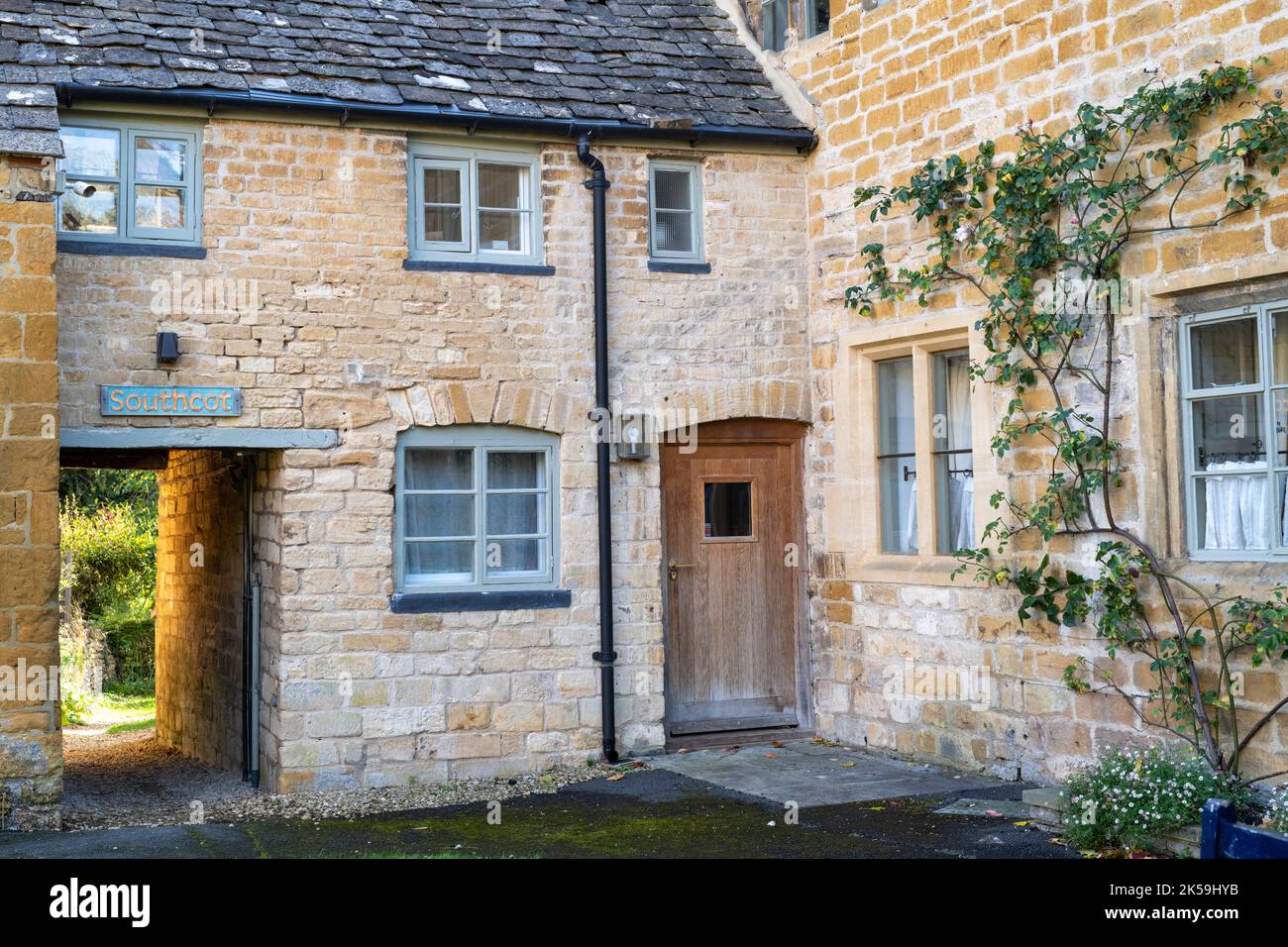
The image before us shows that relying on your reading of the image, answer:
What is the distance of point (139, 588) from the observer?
70.3 feet

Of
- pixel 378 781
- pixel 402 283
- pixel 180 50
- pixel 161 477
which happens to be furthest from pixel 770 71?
pixel 161 477

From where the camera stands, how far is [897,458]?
33.9 feet

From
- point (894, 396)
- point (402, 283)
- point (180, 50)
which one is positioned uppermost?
point (180, 50)

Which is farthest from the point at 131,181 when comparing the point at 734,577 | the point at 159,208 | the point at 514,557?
the point at 734,577

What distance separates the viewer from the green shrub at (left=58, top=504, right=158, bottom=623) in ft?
68.0

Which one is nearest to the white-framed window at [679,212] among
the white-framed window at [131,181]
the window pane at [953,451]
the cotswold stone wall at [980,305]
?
the cotswold stone wall at [980,305]

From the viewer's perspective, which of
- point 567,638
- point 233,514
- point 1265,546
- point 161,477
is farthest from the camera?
point 161,477

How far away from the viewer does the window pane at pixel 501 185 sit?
1027cm

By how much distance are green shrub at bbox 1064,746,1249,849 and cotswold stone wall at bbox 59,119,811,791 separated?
3.69m

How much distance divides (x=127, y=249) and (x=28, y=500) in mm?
1940

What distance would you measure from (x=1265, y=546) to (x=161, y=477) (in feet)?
33.4

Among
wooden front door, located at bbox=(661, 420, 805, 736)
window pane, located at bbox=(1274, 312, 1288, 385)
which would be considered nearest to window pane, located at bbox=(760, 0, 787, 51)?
wooden front door, located at bbox=(661, 420, 805, 736)

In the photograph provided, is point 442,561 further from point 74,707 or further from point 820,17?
point 74,707

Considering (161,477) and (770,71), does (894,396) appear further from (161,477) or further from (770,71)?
(161,477)
